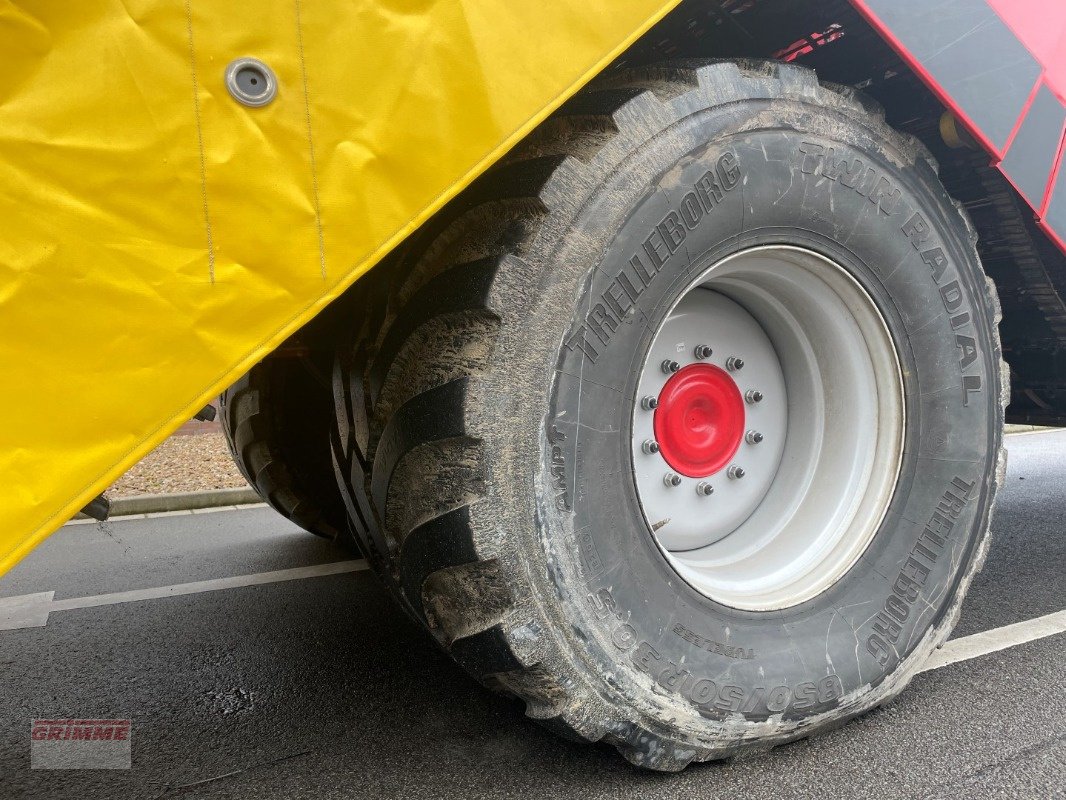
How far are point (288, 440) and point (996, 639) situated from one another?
247cm

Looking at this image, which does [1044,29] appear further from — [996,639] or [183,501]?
[183,501]

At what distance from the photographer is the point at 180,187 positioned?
40.6 inches

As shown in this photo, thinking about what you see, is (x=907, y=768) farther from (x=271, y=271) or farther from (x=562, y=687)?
(x=271, y=271)

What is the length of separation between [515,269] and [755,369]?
922 mm

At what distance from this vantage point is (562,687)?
1478 millimetres

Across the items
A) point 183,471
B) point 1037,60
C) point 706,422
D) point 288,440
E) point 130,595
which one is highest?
point 1037,60

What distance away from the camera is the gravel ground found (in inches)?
237

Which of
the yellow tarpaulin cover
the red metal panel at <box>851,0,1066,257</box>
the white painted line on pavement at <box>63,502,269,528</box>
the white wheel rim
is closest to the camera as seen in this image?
the yellow tarpaulin cover

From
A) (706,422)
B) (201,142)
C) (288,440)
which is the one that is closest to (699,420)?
(706,422)

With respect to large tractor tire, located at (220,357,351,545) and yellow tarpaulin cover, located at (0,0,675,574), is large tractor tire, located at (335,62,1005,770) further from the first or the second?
large tractor tire, located at (220,357,351,545)

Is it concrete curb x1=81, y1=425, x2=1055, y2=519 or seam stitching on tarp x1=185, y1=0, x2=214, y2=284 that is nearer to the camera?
seam stitching on tarp x1=185, y1=0, x2=214, y2=284

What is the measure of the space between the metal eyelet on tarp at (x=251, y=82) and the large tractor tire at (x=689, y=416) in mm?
497

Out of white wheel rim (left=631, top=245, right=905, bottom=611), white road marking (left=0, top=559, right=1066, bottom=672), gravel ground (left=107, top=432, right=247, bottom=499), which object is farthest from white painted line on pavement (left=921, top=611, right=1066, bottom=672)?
gravel ground (left=107, top=432, right=247, bottom=499)

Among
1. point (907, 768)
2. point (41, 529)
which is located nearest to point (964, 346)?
point (907, 768)
